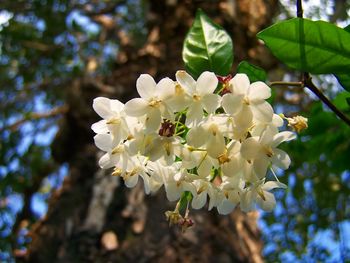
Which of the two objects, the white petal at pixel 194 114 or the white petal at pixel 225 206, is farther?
the white petal at pixel 225 206

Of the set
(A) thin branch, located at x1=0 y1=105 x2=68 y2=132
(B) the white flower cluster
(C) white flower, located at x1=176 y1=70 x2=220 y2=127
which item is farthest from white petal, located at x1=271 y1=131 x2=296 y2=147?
(A) thin branch, located at x1=0 y1=105 x2=68 y2=132

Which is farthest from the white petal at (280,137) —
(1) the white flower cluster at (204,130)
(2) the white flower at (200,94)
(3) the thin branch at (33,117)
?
(3) the thin branch at (33,117)

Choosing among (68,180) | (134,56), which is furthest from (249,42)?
(68,180)

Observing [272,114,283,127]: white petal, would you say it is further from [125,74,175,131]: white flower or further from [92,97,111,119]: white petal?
[92,97,111,119]: white petal

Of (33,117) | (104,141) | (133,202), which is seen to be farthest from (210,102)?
(33,117)

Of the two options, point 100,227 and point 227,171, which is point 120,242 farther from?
point 227,171

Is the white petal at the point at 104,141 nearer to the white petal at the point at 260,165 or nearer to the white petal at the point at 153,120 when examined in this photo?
the white petal at the point at 153,120
